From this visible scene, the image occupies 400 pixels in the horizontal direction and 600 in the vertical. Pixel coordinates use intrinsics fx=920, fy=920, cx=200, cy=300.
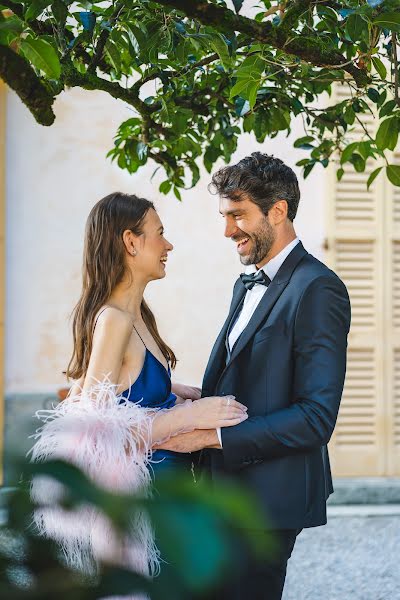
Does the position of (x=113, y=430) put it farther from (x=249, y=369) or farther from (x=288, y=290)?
(x=288, y=290)

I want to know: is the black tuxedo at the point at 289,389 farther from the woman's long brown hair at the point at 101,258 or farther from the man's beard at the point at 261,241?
the woman's long brown hair at the point at 101,258

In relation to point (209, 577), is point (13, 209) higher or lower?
higher

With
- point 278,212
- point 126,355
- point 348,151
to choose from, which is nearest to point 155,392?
point 126,355

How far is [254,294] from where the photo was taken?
2711mm

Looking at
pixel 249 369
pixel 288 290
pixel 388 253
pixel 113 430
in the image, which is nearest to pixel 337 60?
pixel 288 290

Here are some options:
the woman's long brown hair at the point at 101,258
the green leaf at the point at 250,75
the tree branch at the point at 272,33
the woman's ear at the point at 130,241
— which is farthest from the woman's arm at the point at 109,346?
the tree branch at the point at 272,33

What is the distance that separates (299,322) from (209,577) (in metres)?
1.94

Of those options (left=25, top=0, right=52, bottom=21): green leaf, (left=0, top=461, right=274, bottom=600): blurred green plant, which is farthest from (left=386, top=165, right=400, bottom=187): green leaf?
(left=0, top=461, right=274, bottom=600): blurred green plant

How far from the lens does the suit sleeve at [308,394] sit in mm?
2285

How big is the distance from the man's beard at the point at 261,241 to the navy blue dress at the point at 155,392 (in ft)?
1.34

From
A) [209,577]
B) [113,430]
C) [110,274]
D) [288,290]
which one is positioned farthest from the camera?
[110,274]

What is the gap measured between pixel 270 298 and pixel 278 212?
0.28 meters

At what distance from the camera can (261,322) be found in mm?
2428

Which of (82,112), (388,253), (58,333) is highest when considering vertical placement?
(82,112)
